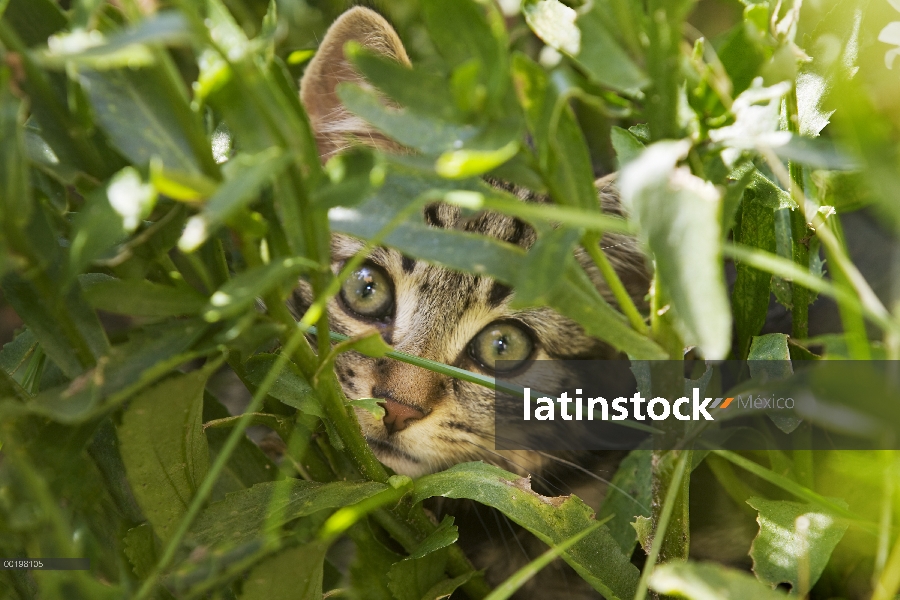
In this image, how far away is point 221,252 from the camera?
0.58 m

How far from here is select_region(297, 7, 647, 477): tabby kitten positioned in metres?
1.04

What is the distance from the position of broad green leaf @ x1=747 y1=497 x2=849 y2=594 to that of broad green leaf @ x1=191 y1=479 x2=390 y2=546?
325 mm

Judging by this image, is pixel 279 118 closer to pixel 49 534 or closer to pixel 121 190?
pixel 121 190

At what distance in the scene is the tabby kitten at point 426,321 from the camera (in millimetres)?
1037

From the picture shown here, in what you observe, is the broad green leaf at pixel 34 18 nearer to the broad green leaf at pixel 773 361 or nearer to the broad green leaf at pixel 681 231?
the broad green leaf at pixel 681 231

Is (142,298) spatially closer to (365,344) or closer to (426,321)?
(365,344)

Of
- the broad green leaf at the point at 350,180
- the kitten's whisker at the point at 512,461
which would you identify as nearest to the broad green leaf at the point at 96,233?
the broad green leaf at the point at 350,180

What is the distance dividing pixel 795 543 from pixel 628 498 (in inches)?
7.1

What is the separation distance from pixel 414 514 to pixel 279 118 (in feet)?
1.31

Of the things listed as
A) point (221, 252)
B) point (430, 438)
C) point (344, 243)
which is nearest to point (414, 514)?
point (221, 252)

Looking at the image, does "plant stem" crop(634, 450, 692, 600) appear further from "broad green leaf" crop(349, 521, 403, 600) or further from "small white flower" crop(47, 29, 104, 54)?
"small white flower" crop(47, 29, 104, 54)

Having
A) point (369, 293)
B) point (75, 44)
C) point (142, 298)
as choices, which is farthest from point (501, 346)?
point (75, 44)

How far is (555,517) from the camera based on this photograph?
621 millimetres

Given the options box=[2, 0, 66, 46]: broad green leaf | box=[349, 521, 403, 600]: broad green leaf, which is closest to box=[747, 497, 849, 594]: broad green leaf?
box=[349, 521, 403, 600]: broad green leaf
